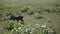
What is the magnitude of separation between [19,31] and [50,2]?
892 inches

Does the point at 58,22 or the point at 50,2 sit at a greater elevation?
the point at 58,22

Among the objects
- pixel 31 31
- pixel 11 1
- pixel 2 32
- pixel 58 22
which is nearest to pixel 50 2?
pixel 11 1

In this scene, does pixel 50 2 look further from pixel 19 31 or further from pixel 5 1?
pixel 19 31

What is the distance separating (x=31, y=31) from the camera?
13133 mm

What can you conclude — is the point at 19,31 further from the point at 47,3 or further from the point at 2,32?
the point at 47,3

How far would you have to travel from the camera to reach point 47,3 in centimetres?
3478

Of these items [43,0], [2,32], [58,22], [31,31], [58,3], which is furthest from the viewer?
[43,0]

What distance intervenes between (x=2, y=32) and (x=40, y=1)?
792 inches

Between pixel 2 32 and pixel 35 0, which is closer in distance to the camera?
pixel 2 32

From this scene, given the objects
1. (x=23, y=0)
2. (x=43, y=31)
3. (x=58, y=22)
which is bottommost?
(x=23, y=0)

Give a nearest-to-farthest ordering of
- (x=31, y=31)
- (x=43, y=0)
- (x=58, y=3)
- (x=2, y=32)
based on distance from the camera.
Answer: (x=31, y=31) < (x=2, y=32) < (x=58, y=3) < (x=43, y=0)

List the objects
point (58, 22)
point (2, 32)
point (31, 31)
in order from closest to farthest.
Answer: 1. point (31, 31)
2. point (2, 32)
3. point (58, 22)

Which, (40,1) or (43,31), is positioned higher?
(43,31)

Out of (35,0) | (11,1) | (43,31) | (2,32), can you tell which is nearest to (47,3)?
(35,0)
